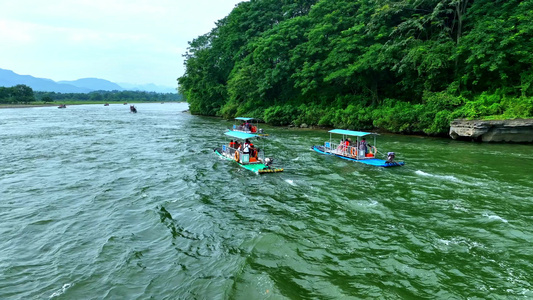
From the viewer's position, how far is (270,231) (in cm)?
1141

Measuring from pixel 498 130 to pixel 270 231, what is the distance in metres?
26.0

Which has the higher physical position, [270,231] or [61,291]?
[270,231]

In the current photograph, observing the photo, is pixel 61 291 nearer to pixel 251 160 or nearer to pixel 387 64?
pixel 251 160

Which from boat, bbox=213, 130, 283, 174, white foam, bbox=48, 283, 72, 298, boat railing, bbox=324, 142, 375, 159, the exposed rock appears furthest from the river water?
the exposed rock

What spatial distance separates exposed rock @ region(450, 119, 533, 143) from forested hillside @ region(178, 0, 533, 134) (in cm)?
104

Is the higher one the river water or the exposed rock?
the exposed rock

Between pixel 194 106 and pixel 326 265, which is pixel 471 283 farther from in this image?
pixel 194 106

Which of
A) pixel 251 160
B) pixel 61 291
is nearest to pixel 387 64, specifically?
pixel 251 160

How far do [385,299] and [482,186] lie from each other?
11.7 meters

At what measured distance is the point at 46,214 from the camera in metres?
13.4

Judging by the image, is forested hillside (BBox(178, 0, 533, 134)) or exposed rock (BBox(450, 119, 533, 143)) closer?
exposed rock (BBox(450, 119, 533, 143))

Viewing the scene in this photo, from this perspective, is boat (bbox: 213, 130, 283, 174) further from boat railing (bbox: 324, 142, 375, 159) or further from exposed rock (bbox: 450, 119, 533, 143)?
exposed rock (bbox: 450, 119, 533, 143)

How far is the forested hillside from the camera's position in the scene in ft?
94.7

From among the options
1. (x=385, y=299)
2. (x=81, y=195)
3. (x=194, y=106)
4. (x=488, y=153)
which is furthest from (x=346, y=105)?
(x=194, y=106)
